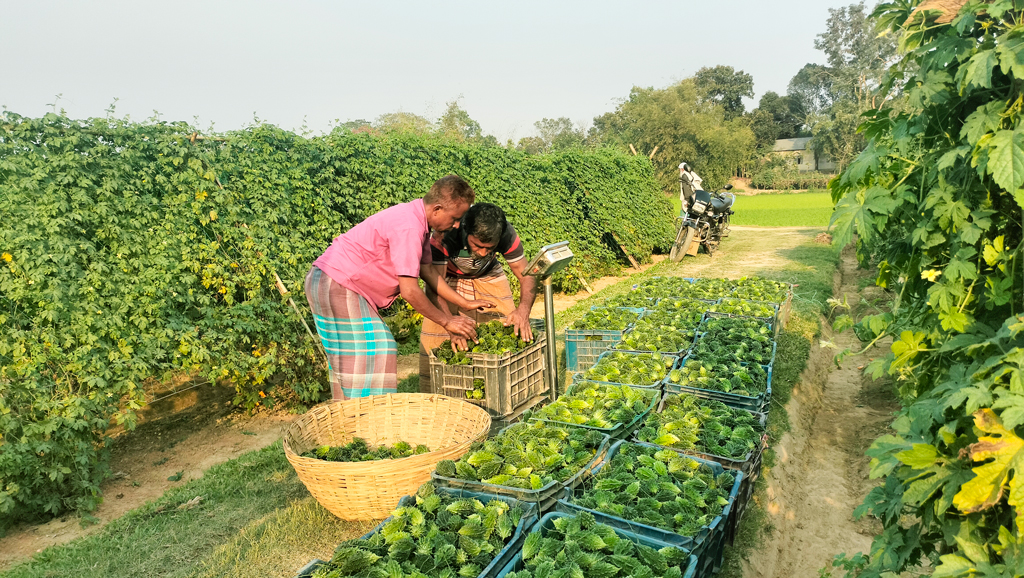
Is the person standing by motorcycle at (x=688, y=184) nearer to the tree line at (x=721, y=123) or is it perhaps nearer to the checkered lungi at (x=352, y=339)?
the tree line at (x=721, y=123)

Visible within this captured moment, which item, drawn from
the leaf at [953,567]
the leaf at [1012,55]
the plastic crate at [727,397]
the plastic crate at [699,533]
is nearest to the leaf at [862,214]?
the leaf at [1012,55]

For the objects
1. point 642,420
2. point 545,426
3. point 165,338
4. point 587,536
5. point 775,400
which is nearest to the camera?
point 587,536

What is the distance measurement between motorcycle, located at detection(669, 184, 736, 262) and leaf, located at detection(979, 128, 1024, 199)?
40.6 ft

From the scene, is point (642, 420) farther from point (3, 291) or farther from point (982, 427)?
point (3, 291)

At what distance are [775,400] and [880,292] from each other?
270 inches

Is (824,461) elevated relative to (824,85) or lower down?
lower down

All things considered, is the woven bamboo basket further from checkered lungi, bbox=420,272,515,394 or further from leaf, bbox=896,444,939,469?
leaf, bbox=896,444,939,469

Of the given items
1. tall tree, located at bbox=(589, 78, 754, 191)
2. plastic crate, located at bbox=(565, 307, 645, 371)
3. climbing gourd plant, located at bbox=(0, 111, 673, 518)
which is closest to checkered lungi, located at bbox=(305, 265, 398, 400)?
climbing gourd plant, located at bbox=(0, 111, 673, 518)

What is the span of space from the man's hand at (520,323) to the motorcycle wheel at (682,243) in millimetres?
10845

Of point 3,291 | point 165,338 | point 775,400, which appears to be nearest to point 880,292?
point 775,400

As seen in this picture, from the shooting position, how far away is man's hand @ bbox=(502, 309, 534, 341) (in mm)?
4297

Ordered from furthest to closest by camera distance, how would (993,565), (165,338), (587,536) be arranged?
(165,338), (587,536), (993,565)

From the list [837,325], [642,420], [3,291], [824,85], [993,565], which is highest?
[824,85]

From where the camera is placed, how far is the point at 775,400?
221 inches
